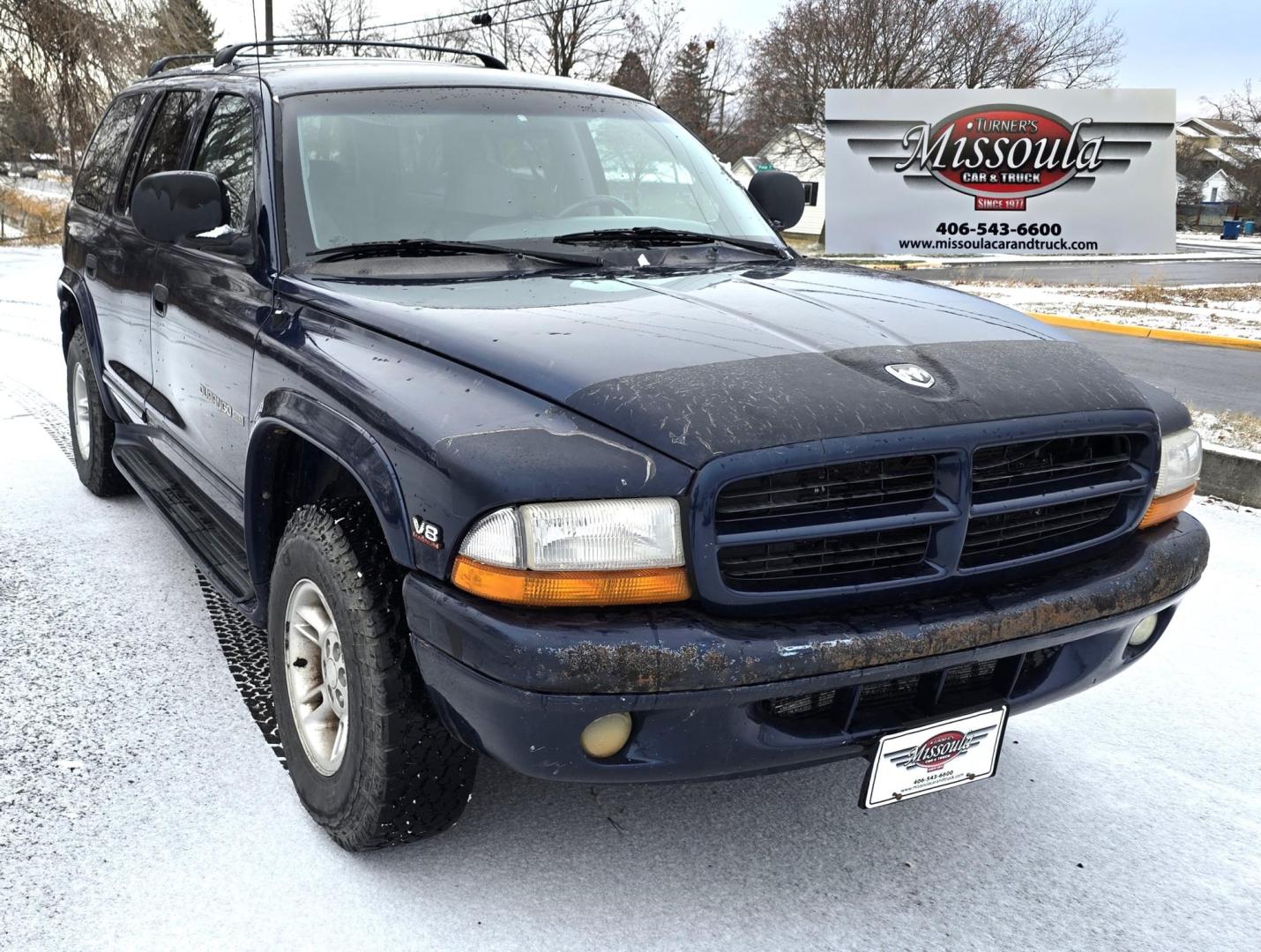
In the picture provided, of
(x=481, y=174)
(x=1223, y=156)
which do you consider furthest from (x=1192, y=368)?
(x=1223, y=156)

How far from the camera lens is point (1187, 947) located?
238cm

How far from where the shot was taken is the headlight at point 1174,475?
8.81 feet

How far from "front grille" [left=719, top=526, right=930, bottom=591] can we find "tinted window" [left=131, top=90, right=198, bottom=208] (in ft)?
9.62

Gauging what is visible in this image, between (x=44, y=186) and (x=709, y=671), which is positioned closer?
(x=709, y=671)

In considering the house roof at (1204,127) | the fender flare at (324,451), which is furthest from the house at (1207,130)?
the fender flare at (324,451)

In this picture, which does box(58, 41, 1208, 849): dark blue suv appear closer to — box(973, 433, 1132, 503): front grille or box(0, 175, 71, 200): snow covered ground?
box(973, 433, 1132, 503): front grille

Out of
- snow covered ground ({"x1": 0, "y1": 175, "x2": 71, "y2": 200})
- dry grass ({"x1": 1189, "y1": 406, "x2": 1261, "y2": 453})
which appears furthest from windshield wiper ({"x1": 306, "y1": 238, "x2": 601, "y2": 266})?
snow covered ground ({"x1": 0, "y1": 175, "x2": 71, "y2": 200})

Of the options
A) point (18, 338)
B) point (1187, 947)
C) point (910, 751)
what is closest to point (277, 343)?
point (910, 751)

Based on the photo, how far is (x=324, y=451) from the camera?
8.39 feet

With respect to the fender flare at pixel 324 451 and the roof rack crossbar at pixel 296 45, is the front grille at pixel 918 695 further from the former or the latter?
the roof rack crossbar at pixel 296 45

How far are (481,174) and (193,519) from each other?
58.7 inches

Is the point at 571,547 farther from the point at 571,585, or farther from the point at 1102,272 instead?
the point at 1102,272

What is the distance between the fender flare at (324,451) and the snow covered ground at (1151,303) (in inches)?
406

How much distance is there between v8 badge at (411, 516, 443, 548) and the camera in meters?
2.12
